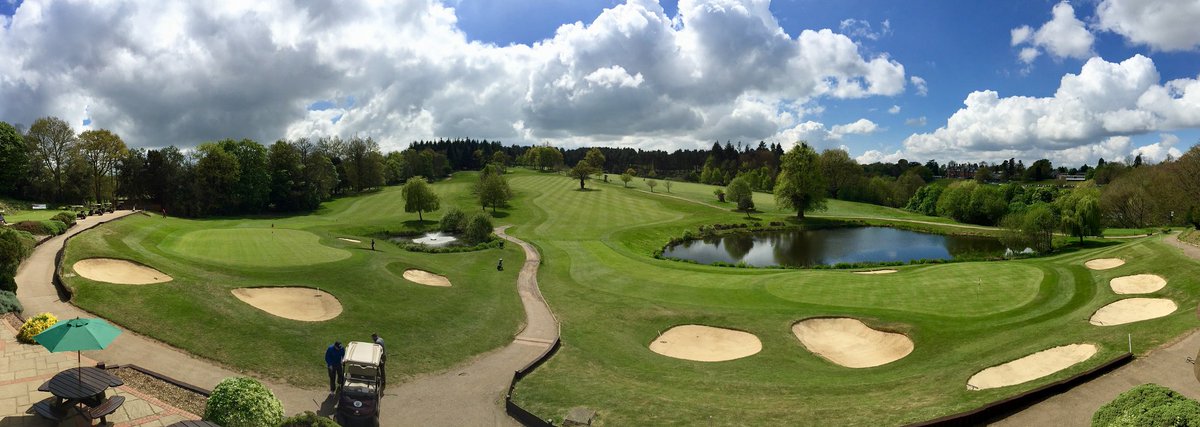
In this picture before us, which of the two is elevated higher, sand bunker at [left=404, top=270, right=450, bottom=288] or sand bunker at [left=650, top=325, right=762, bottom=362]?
sand bunker at [left=404, top=270, right=450, bottom=288]

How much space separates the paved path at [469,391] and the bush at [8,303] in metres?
15.0

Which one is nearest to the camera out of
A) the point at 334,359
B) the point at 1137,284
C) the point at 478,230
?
the point at 334,359

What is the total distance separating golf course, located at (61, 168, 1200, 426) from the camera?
57.4 feet

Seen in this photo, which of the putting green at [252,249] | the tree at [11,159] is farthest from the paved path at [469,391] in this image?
the tree at [11,159]

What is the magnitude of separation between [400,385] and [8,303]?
15.5 meters

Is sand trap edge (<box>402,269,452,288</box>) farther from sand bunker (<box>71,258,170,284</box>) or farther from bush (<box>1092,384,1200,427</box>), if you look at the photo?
bush (<box>1092,384,1200,427</box>)

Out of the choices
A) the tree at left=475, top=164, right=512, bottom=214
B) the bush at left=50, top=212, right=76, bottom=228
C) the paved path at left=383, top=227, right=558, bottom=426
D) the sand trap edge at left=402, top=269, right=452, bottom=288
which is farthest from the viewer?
the tree at left=475, top=164, right=512, bottom=214

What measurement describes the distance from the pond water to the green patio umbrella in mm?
51762

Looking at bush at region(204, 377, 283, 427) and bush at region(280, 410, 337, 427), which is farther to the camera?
bush at region(204, 377, 283, 427)

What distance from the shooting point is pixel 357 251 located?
133 feet

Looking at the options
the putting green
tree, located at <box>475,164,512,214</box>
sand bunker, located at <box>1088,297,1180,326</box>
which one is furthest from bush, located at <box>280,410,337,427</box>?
tree, located at <box>475,164,512,214</box>

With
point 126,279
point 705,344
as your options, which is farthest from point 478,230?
point 705,344

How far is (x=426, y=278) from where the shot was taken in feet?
120

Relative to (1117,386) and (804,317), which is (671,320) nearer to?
(804,317)
